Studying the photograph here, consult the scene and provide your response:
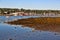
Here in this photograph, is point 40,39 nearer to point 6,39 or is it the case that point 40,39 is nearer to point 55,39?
point 55,39

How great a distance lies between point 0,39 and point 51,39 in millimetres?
6039

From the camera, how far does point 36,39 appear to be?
2259cm

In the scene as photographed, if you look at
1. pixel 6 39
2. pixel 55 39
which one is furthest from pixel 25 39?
A: pixel 55 39

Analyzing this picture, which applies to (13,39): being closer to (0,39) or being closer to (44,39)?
(0,39)

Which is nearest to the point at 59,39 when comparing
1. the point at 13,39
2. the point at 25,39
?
the point at 25,39

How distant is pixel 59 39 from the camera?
2281 centimetres

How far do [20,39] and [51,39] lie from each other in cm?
370

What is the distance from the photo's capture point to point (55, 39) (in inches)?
901

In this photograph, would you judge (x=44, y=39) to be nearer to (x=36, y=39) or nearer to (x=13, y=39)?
(x=36, y=39)

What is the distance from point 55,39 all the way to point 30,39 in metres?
3.04

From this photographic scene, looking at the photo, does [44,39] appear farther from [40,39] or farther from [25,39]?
[25,39]

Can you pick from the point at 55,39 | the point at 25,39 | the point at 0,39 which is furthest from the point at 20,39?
the point at 55,39

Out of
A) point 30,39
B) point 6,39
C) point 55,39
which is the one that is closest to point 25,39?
point 30,39

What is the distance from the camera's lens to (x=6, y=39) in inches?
885
